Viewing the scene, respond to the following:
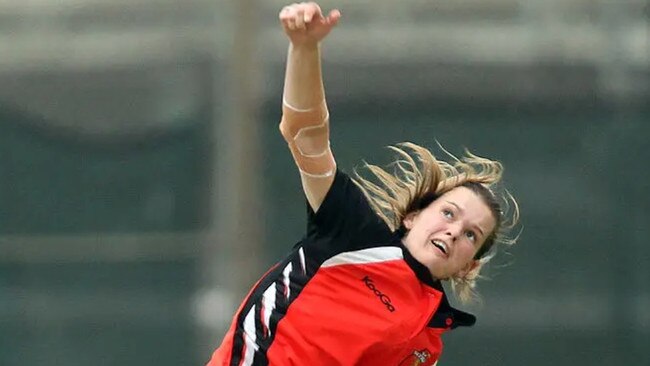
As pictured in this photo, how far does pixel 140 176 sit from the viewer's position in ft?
20.4

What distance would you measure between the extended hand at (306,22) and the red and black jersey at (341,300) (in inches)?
15.7

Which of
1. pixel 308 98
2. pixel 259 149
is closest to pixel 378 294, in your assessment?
pixel 308 98

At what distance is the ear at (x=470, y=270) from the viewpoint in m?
3.54

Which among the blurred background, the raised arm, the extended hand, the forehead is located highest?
the extended hand

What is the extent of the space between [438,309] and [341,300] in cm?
28

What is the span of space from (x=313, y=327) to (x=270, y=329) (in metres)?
0.11

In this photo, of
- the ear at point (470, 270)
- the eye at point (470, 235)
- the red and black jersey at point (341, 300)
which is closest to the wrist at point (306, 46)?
the red and black jersey at point (341, 300)

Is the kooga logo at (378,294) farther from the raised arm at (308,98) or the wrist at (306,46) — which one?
the wrist at (306,46)

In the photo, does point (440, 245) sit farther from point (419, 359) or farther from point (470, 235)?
point (419, 359)

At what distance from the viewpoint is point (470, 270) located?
3592 mm

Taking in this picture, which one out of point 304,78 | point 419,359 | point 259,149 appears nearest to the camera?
point 304,78

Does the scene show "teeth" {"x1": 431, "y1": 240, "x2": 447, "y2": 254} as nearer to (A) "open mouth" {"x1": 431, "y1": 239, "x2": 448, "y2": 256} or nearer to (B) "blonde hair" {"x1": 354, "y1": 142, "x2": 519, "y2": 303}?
(A) "open mouth" {"x1": 431, "y1": 239, "x2": 448, "y2": 256}

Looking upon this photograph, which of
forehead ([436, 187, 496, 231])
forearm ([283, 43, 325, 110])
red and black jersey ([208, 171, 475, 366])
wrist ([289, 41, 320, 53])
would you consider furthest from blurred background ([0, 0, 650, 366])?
wrist ([289, 41, 320, 53])

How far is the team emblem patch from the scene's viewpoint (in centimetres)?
333
